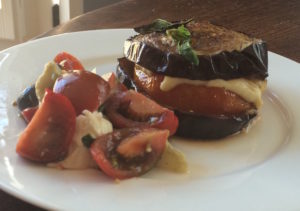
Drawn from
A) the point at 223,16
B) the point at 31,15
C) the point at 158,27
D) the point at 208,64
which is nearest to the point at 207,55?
the point at 208,64

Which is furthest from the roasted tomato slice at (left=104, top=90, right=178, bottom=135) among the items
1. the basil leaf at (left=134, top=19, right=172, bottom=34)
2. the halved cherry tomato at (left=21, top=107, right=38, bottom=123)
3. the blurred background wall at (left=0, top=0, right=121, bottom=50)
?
the blurred background wall at (left=0, top=0, right=121, bottom=50)

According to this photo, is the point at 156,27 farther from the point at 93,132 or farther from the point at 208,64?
the point at 93,132

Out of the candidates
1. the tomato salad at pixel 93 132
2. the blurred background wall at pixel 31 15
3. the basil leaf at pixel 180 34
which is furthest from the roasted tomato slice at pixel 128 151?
the blurred background wall at pixel 31 15

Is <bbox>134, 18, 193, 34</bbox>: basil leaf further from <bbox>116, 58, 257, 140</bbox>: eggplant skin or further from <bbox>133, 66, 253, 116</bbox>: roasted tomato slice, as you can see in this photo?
<bbox>116, 58, 257, 140</bbox>: eggplant skin

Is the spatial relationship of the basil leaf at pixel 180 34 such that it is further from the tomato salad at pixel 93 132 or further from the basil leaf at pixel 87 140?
the basil leaf at pixel 87 140

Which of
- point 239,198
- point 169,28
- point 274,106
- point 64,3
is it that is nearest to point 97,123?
point 239,198

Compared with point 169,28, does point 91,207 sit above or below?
below

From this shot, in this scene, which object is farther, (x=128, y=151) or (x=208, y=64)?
(x=208, y=64)

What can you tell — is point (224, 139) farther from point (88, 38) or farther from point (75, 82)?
point (88, 38)
